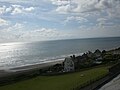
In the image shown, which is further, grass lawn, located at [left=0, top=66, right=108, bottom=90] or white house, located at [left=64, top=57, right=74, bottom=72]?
Answer: white house, located at [left=64, top=57, right=74, bottom=72]

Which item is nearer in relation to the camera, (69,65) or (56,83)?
(56,83)

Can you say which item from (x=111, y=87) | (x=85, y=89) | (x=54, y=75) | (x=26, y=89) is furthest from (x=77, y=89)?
(x=54, y=75)

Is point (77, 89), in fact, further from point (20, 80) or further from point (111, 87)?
point (20, 80)

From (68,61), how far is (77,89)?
2812 cm

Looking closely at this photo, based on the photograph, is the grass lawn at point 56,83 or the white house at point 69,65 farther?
the white house at point 69,65

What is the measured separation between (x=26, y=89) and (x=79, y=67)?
22175mm

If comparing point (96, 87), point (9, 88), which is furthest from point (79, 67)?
point (96, 87)

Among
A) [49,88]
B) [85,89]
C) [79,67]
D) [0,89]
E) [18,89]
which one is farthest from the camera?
[79,67]

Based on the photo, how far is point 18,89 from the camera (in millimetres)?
39344

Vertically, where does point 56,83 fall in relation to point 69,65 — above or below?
below

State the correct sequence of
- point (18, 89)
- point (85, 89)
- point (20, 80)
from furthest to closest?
point (20, 80) < point (18, 89) < point (85, 89)

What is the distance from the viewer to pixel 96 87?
31969 mm

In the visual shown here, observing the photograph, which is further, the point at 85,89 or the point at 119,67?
the point at 119,67

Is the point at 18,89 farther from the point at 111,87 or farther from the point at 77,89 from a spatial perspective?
the point at 111,87
